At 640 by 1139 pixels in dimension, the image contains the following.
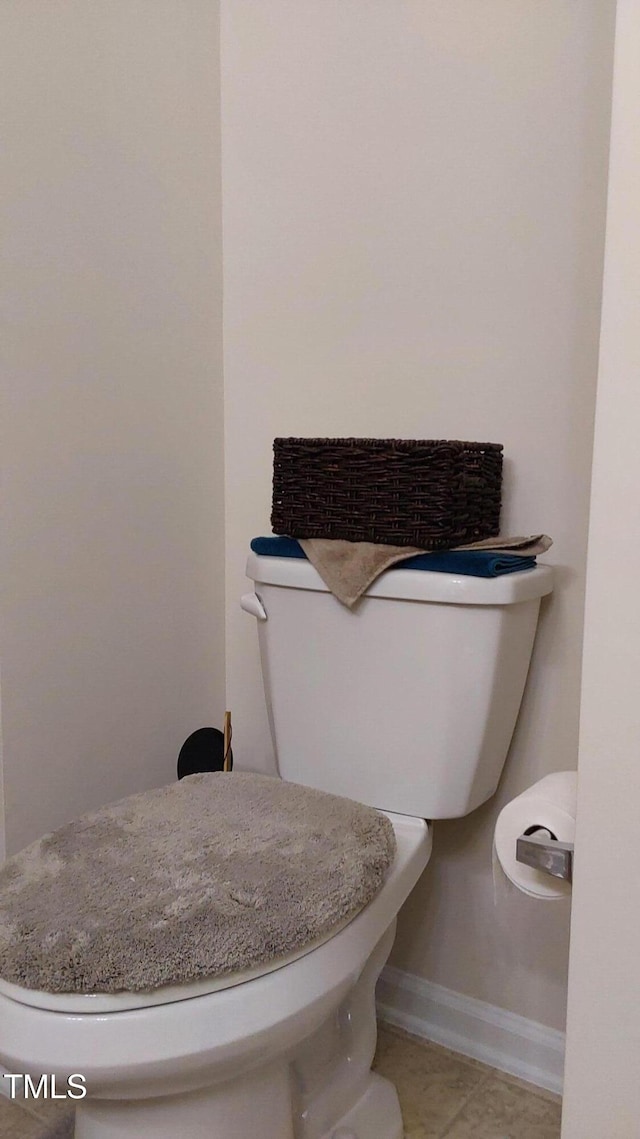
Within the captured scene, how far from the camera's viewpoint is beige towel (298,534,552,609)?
1.13 meters

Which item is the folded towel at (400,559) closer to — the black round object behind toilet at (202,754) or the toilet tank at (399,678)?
the toilet tank at (399,678)

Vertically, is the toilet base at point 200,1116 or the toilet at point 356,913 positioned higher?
the toilet at point 356,913

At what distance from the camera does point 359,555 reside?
1159 millimetres

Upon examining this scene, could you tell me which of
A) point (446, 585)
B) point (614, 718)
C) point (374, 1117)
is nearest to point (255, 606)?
point (446, 585)

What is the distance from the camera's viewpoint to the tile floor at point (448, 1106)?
1198mm

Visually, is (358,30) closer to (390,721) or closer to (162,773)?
(390,721)

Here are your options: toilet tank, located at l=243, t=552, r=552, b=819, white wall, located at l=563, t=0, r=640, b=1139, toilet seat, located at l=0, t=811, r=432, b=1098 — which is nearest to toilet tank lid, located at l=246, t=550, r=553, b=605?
toilet tank, located at l=243, t=552, r=552, b=819

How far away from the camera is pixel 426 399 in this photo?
1.32 m

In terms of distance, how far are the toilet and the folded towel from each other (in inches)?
0.7

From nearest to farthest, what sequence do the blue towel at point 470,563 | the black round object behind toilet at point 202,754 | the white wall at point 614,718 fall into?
the white wall at point 614,718 < the blue towel at point 470,563 < the black round object behind toilet at point 202,754

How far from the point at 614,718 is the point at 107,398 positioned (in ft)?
3.42

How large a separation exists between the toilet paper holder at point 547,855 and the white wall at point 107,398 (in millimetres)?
857

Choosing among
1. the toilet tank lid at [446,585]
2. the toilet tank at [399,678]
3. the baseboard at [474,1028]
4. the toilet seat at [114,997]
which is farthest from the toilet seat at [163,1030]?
the baseboard at [474,1028]

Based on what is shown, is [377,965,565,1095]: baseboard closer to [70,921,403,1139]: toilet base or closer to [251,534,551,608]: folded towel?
[70,921,403,1139]: toilet base
